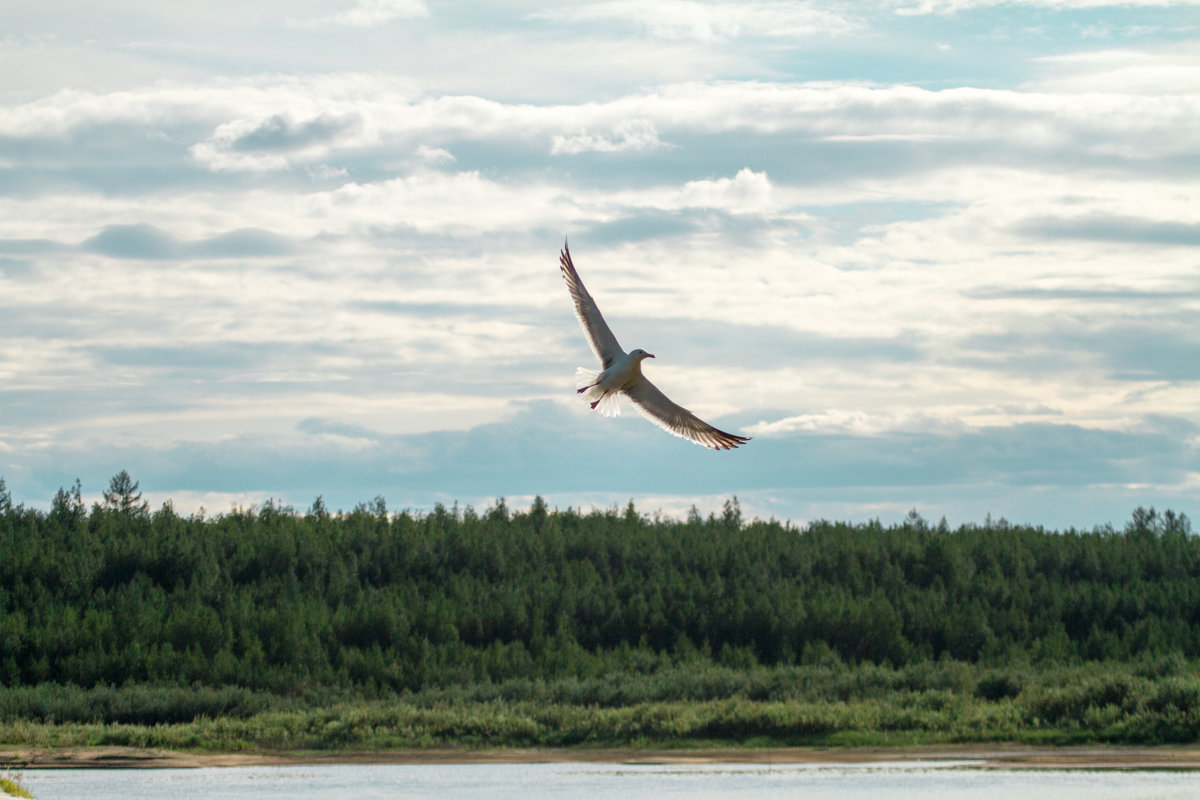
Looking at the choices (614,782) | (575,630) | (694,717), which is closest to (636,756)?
(694,717)

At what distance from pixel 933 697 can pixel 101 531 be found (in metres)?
25.9

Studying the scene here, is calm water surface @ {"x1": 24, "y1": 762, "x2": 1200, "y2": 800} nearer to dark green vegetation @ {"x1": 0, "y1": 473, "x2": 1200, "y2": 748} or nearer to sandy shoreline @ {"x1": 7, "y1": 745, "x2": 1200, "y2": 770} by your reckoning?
sandy shoreline @ {"x1": 7, "y1": 745, "x2": 1200, "y2": 770}

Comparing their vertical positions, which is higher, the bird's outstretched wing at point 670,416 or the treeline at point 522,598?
the bird's outstretched wing at point 670,416

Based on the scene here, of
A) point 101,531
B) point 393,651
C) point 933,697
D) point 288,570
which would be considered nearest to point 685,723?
point 933,697

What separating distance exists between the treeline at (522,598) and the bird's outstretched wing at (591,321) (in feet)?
48.5

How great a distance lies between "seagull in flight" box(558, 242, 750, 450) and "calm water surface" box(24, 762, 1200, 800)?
4438 millimetres

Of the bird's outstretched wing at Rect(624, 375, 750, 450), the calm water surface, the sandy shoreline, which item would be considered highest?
the bird's outstretched wing at Rect(624, 375, 750, 450)

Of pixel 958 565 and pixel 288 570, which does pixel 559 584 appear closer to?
pixel 288 570

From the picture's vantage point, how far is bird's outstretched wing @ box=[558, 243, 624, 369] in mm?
15789

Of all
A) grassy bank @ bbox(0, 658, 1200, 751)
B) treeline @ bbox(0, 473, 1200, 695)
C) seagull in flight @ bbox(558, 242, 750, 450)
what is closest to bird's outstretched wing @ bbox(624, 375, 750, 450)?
seagull in flight @ bbox(558, 242, 750, 450)

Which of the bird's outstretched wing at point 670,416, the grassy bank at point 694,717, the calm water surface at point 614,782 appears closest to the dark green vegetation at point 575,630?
the grassy bank at point 694,717

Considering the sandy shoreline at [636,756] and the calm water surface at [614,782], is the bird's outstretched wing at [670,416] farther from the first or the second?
the sandy shoreline at [636,756]

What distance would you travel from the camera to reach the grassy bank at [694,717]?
22.2 metres

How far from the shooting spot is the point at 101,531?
129ft
